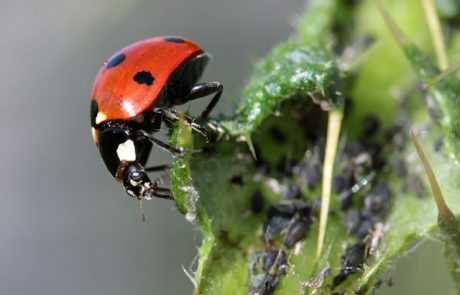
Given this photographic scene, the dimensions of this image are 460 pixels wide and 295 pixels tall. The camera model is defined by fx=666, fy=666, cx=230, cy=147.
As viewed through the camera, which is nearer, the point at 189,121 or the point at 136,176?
the point at 189,121

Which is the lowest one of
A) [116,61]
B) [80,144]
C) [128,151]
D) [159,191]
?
[80,144]

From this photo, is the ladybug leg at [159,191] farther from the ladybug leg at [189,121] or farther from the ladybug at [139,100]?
the ladybug leg at [189,121]

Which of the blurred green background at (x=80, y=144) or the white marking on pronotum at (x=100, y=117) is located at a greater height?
the white marking on pronotum at (x=100, y=117)

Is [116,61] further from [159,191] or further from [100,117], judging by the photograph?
[159,191]

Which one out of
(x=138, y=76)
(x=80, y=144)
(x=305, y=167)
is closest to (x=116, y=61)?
(x=138, y=76)

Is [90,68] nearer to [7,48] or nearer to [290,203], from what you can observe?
[7,48]

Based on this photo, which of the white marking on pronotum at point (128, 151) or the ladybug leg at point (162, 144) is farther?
the white marking on pronotum at point (128, 151)

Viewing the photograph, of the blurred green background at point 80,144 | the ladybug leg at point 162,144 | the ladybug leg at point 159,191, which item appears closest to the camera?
the ladybug leg at point 162,144

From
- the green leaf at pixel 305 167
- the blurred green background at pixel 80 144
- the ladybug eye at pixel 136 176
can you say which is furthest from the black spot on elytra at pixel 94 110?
the blurred green background at pixel 80 144
